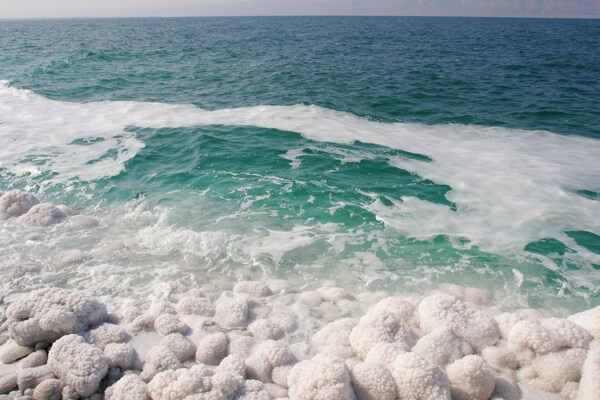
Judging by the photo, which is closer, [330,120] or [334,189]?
[334,189]

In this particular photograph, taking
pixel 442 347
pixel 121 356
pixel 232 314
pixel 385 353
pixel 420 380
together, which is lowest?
pixel 232 314

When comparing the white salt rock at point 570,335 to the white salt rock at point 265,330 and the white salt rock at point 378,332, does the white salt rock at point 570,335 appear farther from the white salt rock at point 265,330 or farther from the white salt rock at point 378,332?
the white salt rock at point 265,330

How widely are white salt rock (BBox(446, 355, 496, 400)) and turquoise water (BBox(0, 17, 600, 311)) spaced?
2.52 m

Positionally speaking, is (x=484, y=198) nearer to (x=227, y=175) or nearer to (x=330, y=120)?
(x=227, y=175)

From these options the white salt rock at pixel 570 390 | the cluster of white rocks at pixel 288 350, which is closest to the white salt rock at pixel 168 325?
the cluster of white rocks at pixel 288 350

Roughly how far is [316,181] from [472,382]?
7.30 meters

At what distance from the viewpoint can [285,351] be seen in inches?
182

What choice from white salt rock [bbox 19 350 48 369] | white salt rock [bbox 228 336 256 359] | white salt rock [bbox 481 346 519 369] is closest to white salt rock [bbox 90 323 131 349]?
white salt rock [bbox 19 350 48 369]

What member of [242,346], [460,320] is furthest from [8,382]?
[460,320]

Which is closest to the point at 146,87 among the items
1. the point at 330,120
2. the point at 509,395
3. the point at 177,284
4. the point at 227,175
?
the point at 330,120

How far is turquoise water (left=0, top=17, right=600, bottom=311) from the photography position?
23.1ft

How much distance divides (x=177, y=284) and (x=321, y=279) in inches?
94.8

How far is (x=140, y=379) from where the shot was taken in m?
4.10

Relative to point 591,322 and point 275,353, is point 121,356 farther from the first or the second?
point 591,322
